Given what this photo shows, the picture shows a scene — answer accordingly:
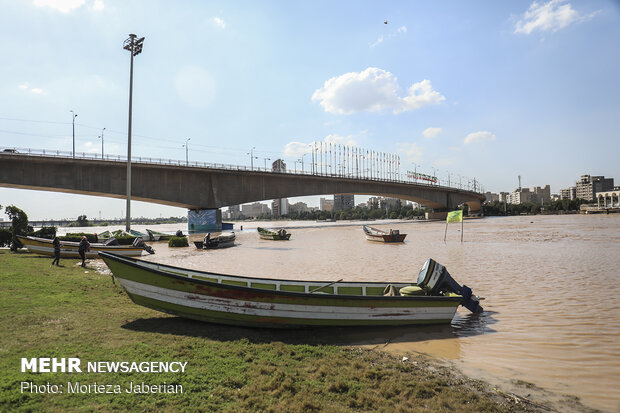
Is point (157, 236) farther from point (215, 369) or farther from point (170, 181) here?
point (215, 369)

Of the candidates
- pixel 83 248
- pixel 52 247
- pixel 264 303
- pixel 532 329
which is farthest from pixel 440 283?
pixel 52 247

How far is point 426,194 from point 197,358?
94585 mm

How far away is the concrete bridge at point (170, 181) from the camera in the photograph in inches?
1507

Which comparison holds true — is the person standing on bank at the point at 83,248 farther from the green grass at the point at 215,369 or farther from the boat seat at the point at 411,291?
the boat seat at the point at 411,291

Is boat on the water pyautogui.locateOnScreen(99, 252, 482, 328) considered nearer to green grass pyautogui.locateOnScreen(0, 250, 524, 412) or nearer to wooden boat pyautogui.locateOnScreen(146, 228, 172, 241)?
green grass pyautogui.locateOnScreen(0, 250, 524, 412)

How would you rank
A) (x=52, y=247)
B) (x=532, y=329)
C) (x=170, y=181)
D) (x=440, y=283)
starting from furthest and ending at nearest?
(x=170, y=181), (x=52, y=247), (x=440, y=283), (x=532, y=329)

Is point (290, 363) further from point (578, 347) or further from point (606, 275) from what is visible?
point (606, 275)

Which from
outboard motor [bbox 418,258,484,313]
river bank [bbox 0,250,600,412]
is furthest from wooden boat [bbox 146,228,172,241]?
outboard motor [bbox 418,258,484,313]

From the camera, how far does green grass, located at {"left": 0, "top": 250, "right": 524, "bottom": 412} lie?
4457mm

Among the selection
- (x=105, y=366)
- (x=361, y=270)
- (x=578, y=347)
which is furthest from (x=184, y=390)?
(x=361, y=270)

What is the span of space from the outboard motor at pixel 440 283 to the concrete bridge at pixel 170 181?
1744 inches

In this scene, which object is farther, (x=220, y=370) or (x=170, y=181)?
(x=170, y=181)

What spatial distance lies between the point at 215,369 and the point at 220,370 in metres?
0.09

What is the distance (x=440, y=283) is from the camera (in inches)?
350
